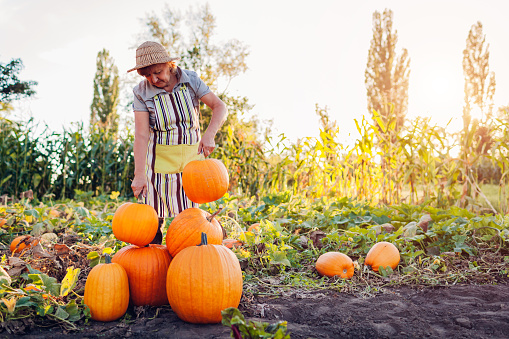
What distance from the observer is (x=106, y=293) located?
186 cm

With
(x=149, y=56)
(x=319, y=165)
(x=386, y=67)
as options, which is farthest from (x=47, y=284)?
(x=386, y=67)

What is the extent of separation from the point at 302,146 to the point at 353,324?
4344mm

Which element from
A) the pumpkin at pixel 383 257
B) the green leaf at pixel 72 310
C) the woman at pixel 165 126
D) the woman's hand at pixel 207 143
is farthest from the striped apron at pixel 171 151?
the pumpkin at pixel 383 257

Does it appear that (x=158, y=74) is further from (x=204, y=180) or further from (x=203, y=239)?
(x=203, y=239)

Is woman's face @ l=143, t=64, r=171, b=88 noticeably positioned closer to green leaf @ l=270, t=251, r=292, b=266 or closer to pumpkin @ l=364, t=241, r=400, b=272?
green leaf @ l=270, t=251, r=292, b=266

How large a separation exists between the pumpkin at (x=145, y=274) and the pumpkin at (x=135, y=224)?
0.29 ft

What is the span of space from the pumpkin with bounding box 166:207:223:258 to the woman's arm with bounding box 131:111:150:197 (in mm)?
458

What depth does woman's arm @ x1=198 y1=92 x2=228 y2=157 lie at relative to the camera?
239 centimetres

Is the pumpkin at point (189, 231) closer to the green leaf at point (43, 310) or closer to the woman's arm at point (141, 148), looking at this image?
the woman's arm at point (141, 148)

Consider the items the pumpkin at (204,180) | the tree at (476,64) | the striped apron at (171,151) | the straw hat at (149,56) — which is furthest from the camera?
the tree at (476,64)

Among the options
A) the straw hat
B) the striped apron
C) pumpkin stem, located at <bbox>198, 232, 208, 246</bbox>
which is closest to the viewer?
pumpkin stem, located at <bbox>198, 232, 208, 246</bbox>

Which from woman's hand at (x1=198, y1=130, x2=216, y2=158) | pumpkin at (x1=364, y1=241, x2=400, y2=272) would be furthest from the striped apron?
pumpkin at (x1=364, y1=241, x2=400, y2=272)

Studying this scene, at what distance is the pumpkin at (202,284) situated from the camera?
1814mm

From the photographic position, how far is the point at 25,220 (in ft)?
12.4
